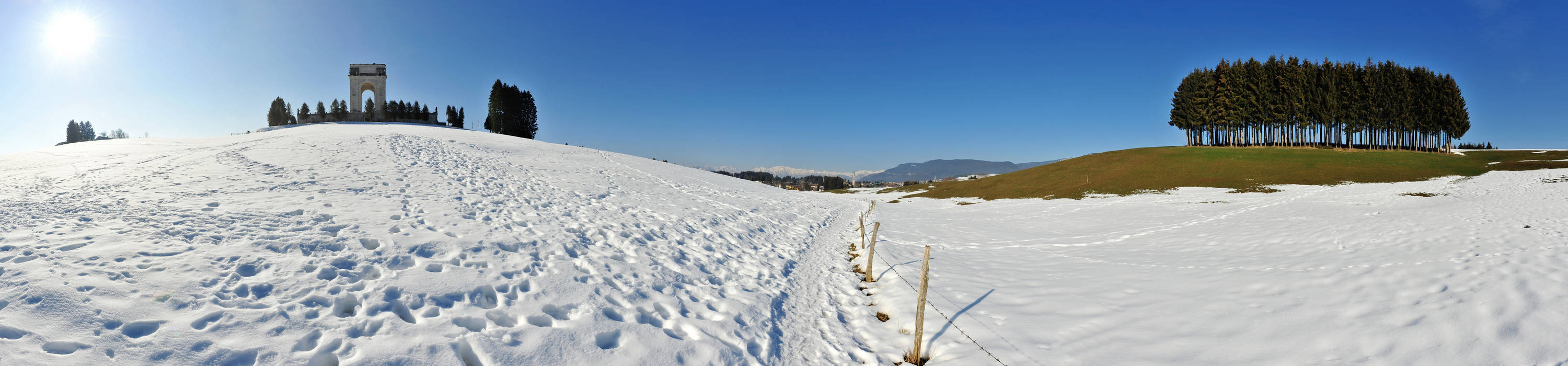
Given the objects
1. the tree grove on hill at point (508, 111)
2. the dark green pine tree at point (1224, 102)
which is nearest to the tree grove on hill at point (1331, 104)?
the dark green pine tree at point (1224, 102)

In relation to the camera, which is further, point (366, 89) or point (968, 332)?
point (366, 89)

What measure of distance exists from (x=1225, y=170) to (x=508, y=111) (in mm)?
83828

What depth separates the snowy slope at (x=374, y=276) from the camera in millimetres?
4988

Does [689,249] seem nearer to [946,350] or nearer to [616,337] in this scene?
[616,337]

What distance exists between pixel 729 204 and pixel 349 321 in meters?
15.9

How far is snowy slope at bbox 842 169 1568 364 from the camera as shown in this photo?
6020 millimetres

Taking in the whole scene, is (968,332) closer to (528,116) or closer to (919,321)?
(919,321)

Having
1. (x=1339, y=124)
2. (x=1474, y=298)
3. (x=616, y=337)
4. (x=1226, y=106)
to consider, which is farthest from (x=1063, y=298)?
(x=1339, y=124)

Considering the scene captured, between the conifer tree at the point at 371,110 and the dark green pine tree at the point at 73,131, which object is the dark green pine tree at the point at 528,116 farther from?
the dark green pine tree at the point at 73,131

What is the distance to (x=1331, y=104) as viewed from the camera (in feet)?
194

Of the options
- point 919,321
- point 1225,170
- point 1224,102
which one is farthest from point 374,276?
point 1224,102

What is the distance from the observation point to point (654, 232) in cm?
1284

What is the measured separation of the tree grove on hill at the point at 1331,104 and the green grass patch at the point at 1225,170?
597cm

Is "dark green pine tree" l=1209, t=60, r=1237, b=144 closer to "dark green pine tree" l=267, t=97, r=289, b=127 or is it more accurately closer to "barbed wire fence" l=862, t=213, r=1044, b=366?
"barbed wire fence" l=862, t=213, r=1044, b=366
